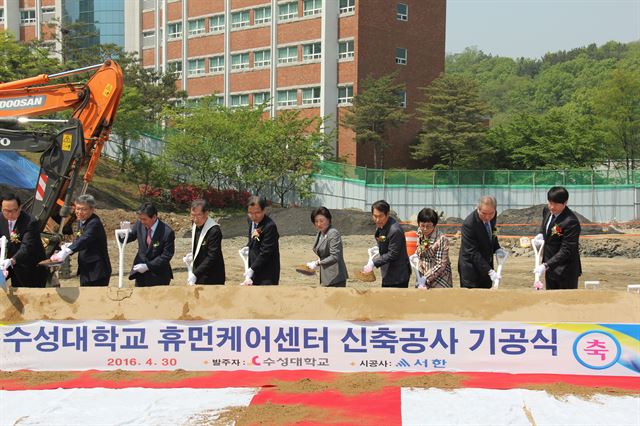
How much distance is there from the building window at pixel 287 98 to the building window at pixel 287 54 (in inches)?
78.8

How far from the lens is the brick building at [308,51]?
49.7 metres

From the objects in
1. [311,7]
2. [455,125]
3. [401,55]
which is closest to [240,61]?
[311,7]

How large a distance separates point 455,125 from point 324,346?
1566 inches

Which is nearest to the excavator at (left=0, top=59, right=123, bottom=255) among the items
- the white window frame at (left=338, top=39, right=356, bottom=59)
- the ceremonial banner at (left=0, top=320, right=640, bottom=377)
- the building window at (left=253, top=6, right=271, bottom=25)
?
the ceremonial banner at (left=0, top=320, right=640, bottom=377)

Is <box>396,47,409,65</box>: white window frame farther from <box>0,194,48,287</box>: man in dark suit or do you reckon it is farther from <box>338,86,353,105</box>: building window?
<box>0,194,48,287</box>: man in dark suit

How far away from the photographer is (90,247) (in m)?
8.58

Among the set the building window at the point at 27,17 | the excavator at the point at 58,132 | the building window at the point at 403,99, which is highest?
the building window at the point at 27,17

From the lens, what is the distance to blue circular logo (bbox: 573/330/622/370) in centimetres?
750

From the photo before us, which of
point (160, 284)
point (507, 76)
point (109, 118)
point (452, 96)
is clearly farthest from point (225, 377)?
point (507, 76)

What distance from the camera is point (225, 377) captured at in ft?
25.3

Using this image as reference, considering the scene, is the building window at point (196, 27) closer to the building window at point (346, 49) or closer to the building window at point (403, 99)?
the building window at point (346, 49)

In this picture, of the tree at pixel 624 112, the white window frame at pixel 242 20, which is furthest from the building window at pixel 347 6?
the tree at pixel 624 112

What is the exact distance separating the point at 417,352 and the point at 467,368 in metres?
0.50

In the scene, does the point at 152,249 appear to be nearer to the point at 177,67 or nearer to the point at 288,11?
the point at 288,11
